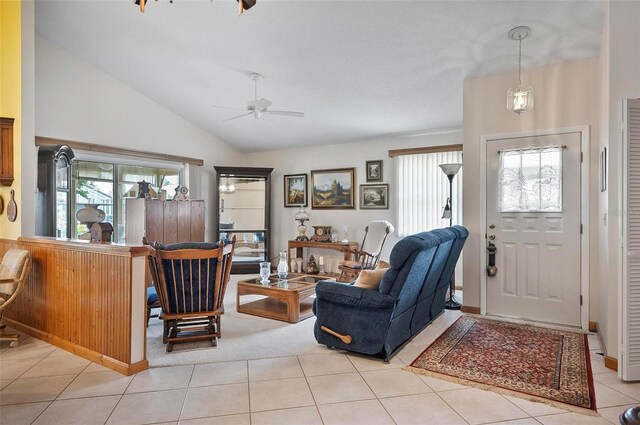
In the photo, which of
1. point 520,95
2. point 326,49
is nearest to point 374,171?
point 326,49

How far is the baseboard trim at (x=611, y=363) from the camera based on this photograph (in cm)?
266

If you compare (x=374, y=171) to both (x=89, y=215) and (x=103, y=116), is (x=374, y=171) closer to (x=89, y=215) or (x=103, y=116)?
(x=89, y=215)

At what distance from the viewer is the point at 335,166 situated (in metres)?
6.78

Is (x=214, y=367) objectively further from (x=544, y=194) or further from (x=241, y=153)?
(x=241, y=153)

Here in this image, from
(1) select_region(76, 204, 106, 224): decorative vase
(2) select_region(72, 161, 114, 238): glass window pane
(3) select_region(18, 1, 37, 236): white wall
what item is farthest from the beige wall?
(2) select_region(72, 161, 114, 238): glass window pane

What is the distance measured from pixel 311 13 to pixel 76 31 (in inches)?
130

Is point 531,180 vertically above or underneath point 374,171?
underneath

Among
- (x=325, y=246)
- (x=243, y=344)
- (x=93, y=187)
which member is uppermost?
(x=93, y=187)

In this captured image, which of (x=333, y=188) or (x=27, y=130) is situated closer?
(x=27, y=130)

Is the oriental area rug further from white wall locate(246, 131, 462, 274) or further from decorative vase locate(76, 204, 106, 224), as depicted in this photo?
decorative vase locate(76, 204, 106, 224)

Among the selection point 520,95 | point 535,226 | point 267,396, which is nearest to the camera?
point 267,396

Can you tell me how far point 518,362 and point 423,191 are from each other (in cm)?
339

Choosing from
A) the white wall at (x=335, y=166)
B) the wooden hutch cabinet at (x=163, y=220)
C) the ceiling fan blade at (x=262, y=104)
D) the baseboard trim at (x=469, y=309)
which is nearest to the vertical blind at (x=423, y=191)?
the white wall at (x=335, y=166)

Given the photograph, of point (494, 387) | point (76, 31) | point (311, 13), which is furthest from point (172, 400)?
point (76, 31)
